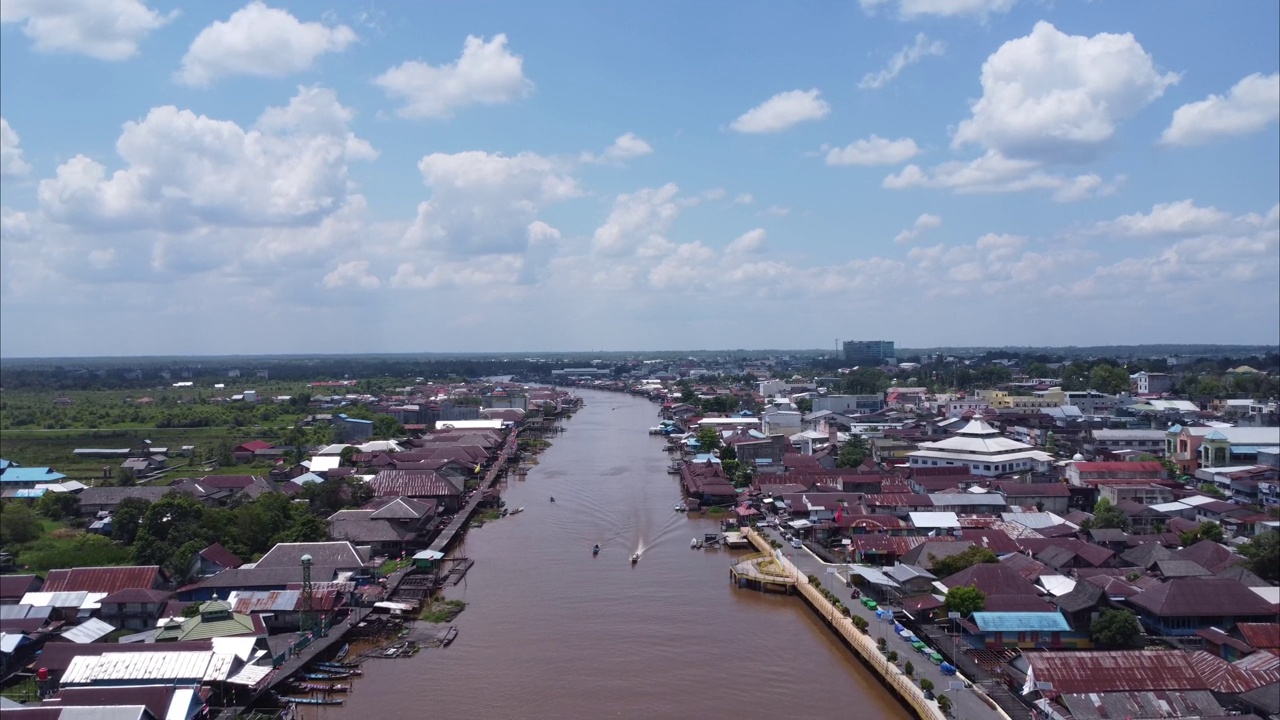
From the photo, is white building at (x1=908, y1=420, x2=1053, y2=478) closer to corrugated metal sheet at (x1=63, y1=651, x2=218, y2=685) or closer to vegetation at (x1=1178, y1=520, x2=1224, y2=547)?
vegetation at (x1=1178, y1=520, x2=1224, y2=547)

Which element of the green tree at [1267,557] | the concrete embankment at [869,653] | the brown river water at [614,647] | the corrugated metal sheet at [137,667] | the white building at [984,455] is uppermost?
the green tree at [1267,557]

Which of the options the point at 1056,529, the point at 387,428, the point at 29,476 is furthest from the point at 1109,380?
the point at 29,476

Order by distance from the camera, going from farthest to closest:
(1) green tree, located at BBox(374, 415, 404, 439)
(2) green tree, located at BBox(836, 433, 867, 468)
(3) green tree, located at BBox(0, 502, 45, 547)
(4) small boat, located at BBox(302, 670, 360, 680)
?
(1) green tree, located at BBox(374, 415, 404, 439), (2) green tree, located at BBox(836, 433, 867, 468), (4) small boat, located at BBox(302, 670, 360, 680), (3) green tree, located at BBox(0, 502, 45, 547)

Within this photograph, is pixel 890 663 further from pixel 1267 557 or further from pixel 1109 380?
pixel 1109 380

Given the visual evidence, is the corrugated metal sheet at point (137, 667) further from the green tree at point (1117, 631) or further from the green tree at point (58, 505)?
the green tree at point (1117, 631)

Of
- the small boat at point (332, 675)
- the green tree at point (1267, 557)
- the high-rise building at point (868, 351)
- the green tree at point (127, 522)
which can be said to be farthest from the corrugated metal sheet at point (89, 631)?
the high-rise building at point (868, 351)

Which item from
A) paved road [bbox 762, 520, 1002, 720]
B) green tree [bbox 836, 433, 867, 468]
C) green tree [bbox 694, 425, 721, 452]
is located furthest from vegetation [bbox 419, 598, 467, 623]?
green tree [bbox 694, 425, 721, 452]
